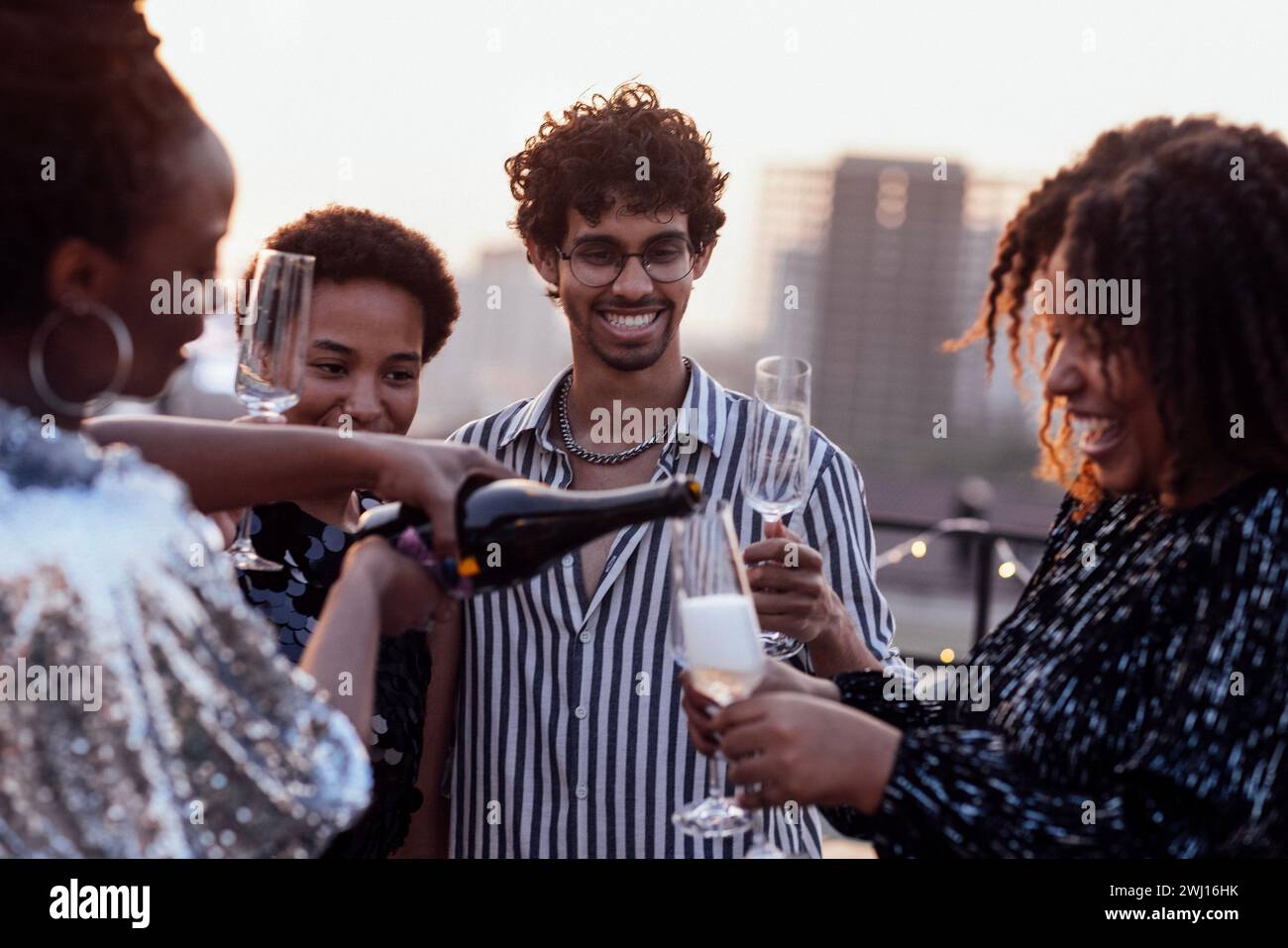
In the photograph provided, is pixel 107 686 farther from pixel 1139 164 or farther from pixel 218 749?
pixel 1139 164

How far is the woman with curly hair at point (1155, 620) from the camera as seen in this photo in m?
1.62

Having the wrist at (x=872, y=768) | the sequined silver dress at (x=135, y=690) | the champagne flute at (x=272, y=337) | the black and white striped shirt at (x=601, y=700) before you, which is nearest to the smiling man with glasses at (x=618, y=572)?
the black and white striped shirt at (x=601, y=700)

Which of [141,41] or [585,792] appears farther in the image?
[585,792]

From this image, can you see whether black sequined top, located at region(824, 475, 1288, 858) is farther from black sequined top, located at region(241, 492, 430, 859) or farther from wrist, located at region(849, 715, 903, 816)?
black sequined top, located at region(241, 492, 430, 859)

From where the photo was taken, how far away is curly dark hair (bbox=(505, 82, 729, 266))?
125 inches

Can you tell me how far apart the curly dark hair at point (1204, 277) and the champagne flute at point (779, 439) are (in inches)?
24.8

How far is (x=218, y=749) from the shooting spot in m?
1.42

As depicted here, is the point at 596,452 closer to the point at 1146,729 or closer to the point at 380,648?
the point at 380,648

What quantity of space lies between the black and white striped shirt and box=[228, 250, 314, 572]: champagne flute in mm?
655

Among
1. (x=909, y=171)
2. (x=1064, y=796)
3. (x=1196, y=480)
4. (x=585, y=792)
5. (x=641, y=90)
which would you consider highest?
(x=909, y=171)

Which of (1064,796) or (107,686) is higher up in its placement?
(107,686)
